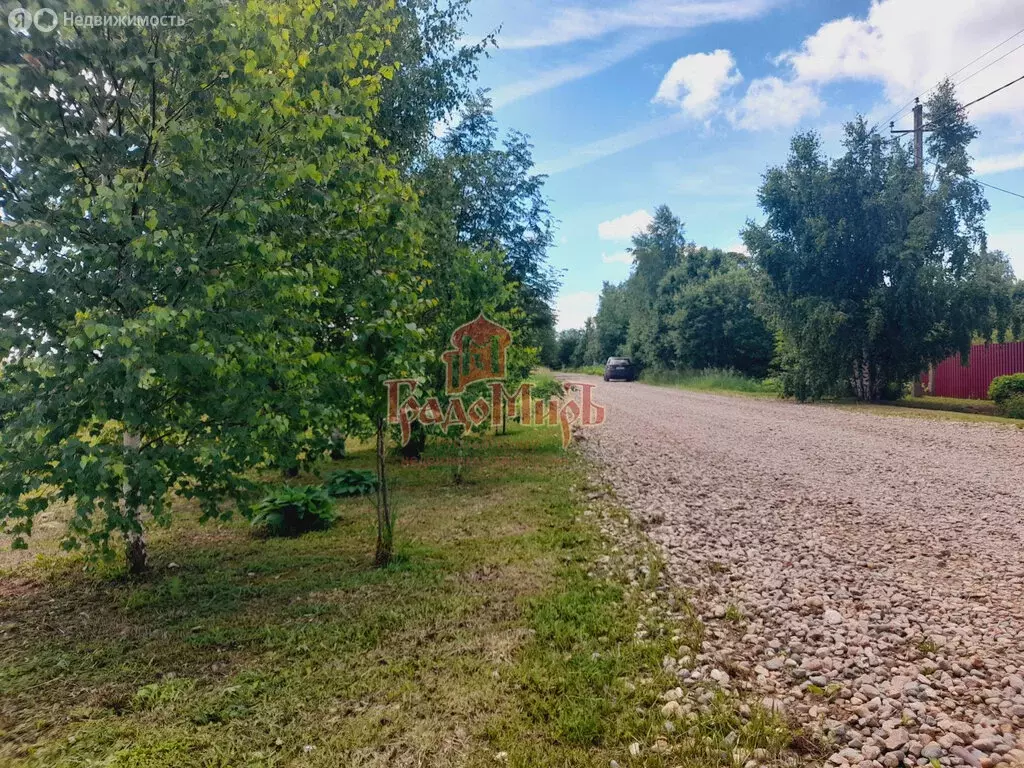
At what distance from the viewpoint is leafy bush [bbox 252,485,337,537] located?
6.14m

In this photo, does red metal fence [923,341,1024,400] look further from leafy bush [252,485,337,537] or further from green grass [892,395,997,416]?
leafy bush [252,485,337,537]

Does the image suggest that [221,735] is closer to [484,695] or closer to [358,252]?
[484,695]

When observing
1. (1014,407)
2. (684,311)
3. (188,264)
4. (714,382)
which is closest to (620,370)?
(684,311)

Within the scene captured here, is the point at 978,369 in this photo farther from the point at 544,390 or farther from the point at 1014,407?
the point at 544,390

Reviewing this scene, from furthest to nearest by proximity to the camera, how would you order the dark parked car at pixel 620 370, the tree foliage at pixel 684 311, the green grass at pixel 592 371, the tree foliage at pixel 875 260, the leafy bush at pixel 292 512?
the green grass at pixel 592 371 → the dark parked car at pixel 620 370 → the tree foliage at pixel 684 311 → the tree foliage at pixel 875 260 → the leafy bush at pixel 292 512

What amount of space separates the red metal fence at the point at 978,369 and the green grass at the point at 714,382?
552 centimetres

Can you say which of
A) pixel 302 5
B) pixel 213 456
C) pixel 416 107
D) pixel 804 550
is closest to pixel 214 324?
pixel 213 456

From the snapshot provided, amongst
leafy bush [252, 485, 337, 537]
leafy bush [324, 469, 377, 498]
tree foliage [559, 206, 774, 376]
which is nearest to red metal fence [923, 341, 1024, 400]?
tree foliage [559, 206, 774, 376]

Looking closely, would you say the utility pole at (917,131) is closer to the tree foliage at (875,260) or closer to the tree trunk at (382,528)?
the tree foliage at (875,260)

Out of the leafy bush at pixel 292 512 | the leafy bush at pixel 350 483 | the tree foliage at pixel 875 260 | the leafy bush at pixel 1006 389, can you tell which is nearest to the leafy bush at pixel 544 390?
the leafy bush at pixel 350 483

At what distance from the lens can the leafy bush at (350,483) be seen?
25.9 feet

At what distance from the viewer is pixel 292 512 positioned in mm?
6195

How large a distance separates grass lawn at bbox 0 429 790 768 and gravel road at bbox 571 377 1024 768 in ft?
1.30

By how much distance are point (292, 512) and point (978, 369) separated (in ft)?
74.7
